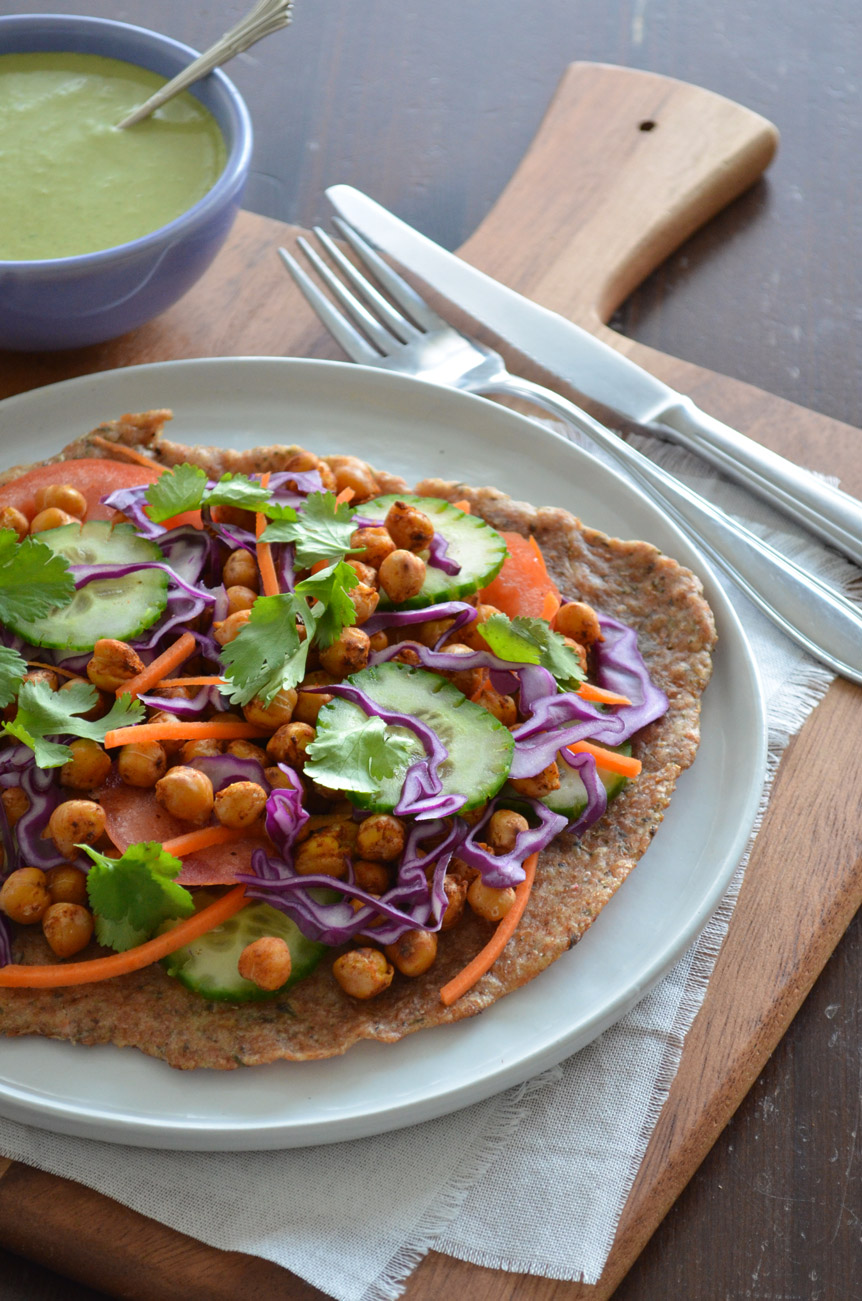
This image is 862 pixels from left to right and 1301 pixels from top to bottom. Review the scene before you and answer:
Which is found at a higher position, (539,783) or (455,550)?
(455,550)

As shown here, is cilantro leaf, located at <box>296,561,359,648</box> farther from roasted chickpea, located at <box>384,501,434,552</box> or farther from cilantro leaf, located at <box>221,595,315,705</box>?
roasted chickpea, located at <box>384,501,434,552</box>

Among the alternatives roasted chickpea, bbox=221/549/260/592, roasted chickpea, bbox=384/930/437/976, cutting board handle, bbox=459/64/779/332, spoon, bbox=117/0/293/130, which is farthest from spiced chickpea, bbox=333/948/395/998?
spoon, bbox=117/0/293/130

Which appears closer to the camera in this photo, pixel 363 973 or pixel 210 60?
pixel 363 973

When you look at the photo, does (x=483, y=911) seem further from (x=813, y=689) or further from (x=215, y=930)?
(x=813, y=689)

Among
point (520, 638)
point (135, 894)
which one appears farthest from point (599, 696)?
point (135, 894)

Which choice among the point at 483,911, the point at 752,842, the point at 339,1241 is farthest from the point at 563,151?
the point at 339,1241

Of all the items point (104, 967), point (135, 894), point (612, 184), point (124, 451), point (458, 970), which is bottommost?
point (104, 967)

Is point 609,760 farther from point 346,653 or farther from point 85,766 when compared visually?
point 85,766
